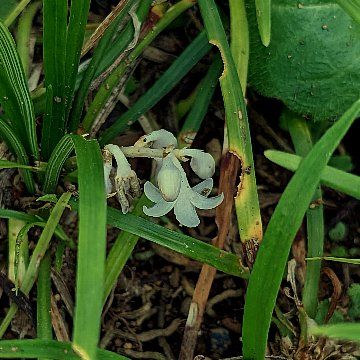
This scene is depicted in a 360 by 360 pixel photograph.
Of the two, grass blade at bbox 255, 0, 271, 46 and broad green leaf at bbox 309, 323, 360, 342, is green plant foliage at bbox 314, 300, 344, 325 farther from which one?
grass blade at bbox 255, 0, 271, 46

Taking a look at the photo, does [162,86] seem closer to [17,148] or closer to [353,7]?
[17,148]

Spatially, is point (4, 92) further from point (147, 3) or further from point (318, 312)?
point (318, 312)

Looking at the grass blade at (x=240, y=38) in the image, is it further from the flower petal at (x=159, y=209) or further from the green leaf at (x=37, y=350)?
the green leaf at (x=37, y=350)

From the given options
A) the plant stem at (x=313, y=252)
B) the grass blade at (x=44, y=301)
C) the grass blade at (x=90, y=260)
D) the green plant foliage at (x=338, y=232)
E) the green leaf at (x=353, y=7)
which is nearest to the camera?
the grass blade at (x=90, y=260)

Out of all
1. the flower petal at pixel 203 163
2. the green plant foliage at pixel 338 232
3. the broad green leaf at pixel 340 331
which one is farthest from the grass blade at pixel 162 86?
the broad green leaf at pixel 340 331

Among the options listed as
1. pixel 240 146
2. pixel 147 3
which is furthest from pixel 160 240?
pixel 147 3

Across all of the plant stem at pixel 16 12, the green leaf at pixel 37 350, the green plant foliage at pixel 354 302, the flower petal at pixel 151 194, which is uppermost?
the plant stem at pixel 16 12

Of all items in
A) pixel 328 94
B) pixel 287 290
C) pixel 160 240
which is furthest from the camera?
pixel 328 94

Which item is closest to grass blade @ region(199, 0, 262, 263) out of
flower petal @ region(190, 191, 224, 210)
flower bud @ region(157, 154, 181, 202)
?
flower petal @ region(190, 191, 224, 210)
